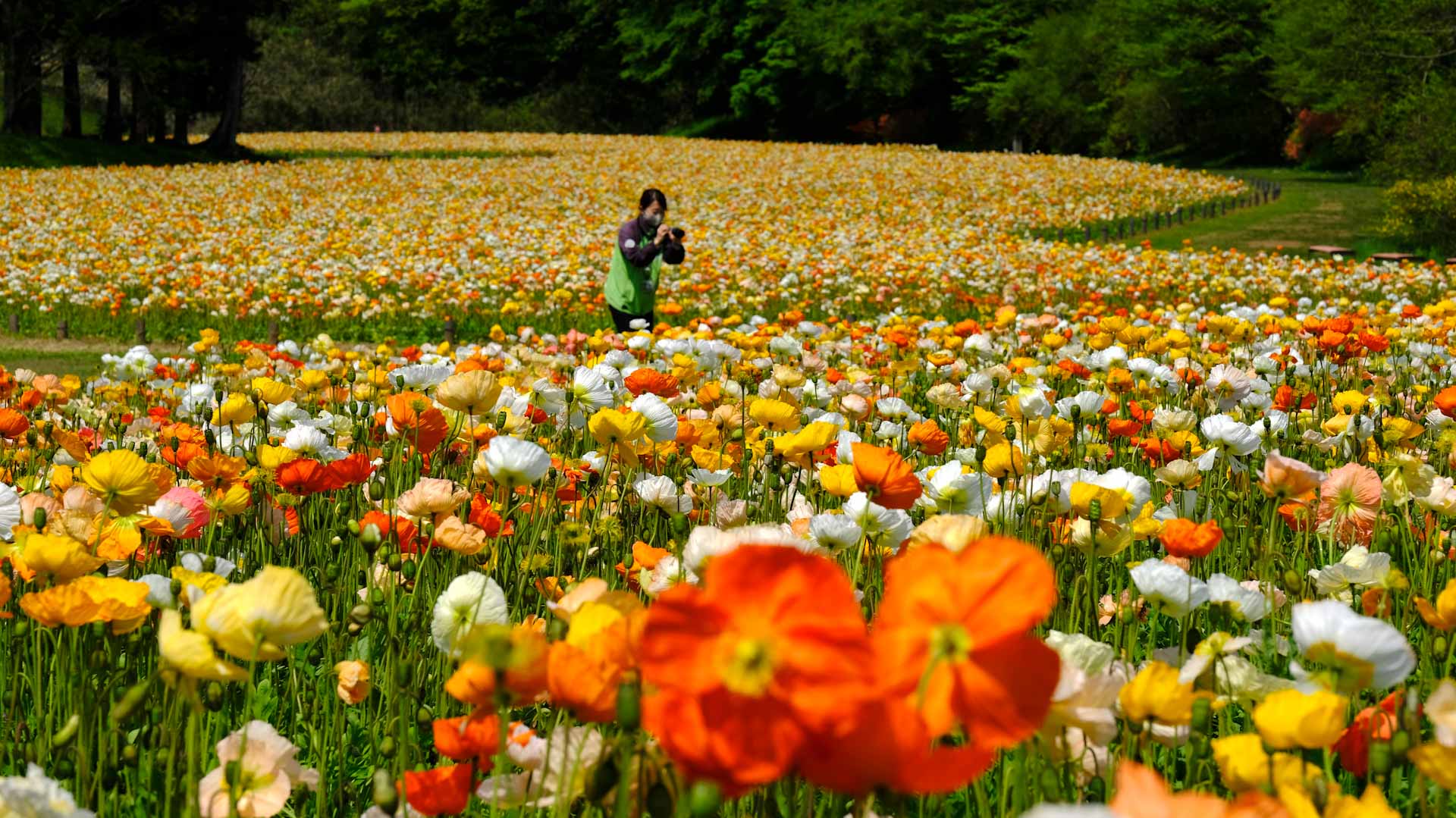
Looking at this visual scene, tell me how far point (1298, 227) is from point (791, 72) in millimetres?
37250

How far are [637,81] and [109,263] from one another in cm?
5339

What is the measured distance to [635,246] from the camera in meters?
8.50

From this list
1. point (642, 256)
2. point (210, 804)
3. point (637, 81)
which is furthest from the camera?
point (637, 81)

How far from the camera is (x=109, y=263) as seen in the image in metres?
13.4

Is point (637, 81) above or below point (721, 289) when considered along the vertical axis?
above

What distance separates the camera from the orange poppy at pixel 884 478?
1.79 m

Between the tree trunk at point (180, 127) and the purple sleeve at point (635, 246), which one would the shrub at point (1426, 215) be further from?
the tree trunk at point (180, 127)

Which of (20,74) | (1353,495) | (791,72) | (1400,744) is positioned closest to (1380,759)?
(1400,744)

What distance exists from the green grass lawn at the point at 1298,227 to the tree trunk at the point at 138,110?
2575cm

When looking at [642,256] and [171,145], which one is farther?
[171,145]

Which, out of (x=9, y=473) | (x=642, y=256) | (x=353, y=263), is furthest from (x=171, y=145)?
(x=9, y=473)

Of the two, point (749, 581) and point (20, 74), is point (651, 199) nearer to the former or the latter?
point (749, 581)

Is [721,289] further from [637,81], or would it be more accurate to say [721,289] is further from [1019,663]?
[637,81]

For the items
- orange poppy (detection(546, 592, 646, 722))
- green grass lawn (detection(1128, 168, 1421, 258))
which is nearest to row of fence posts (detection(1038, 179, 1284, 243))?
green grass lawn (detection(1128, 168, 1421, 258))
